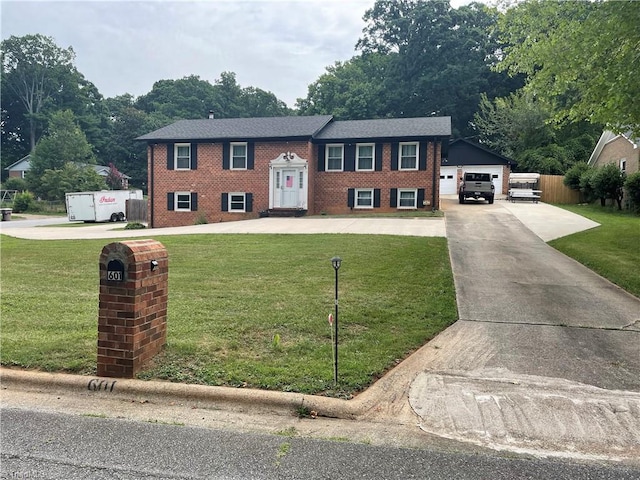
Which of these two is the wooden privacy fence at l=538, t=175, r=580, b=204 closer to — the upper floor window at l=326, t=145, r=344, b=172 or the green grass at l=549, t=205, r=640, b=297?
the green grass at l=549, t=205, r=640, b=297

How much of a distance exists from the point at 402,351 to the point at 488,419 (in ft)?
4.95

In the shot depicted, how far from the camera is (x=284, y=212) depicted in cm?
2433

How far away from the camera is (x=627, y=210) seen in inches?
872

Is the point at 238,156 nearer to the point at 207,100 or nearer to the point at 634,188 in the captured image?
the point at 634,188

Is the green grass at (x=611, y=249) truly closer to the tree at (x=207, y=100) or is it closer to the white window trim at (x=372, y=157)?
the white window trim at (x=372, y=157)

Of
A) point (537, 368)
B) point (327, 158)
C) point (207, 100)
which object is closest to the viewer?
point (537, 368)

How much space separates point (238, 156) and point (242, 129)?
6.61ft

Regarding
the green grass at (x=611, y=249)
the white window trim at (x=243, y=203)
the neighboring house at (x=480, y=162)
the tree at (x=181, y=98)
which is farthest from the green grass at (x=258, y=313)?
the tree at (x=181, y=98)

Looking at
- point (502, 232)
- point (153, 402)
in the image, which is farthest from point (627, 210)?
point (153, 402)

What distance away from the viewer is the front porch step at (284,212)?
24281 millimetres

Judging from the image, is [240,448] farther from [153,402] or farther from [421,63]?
[421,63]

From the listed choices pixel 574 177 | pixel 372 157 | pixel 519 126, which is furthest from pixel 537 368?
pixel 519 126

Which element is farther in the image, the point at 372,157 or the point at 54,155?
the point at 54,155

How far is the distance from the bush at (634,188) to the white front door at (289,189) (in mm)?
15761
